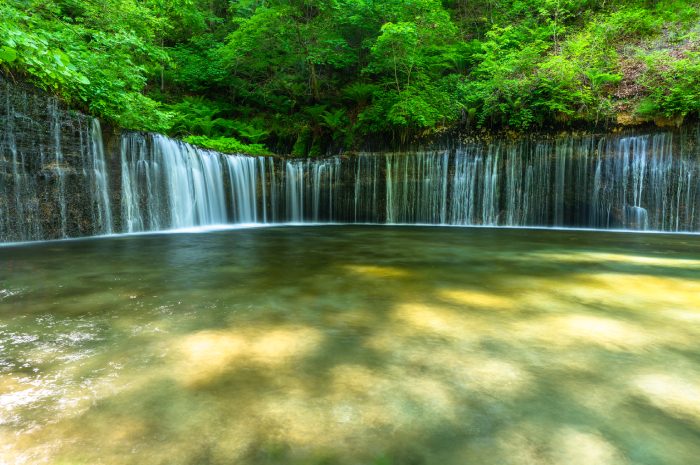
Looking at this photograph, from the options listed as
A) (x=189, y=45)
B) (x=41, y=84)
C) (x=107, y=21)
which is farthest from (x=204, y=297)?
(x=189, y=45)

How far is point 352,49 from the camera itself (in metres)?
16.4

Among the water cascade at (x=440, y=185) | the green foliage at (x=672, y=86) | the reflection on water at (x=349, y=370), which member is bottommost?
the reflection on water at (x=349, y=370)

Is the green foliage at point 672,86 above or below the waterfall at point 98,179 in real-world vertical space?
above

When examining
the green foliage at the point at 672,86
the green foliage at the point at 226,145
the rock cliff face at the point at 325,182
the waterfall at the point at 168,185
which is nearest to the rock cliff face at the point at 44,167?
the rock cliff face at the point at 325,182

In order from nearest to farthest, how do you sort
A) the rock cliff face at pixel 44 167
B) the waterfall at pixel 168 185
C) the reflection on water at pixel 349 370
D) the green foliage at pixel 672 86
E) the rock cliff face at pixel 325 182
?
the reflection on water at pixel 349 370
the rock cliff face at pixel 44 167
the rock cliff face at pixel 325 182
the waterfall at pixel 168 185
the green foliage at pixel 672 86

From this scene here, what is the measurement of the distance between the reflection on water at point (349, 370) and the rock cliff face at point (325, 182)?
4.80 meters

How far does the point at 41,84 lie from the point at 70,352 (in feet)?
26.4

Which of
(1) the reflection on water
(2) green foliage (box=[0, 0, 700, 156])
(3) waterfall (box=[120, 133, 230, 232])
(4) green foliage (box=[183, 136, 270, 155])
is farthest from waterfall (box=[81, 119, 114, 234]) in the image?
(4) green foliage (box=[183, 136, 270, 155])

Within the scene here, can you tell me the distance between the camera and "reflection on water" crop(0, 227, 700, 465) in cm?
136

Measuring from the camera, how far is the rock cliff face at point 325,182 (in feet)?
25.2

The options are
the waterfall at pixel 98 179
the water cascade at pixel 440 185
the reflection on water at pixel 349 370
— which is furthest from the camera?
the water cascade at pixel 440 185

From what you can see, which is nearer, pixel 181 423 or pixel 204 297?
pixel 181 423

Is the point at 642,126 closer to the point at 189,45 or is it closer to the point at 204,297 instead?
the point at 204,297

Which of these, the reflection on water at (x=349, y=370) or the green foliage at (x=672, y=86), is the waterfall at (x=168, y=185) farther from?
the green foliage at (x=672, y=86)
